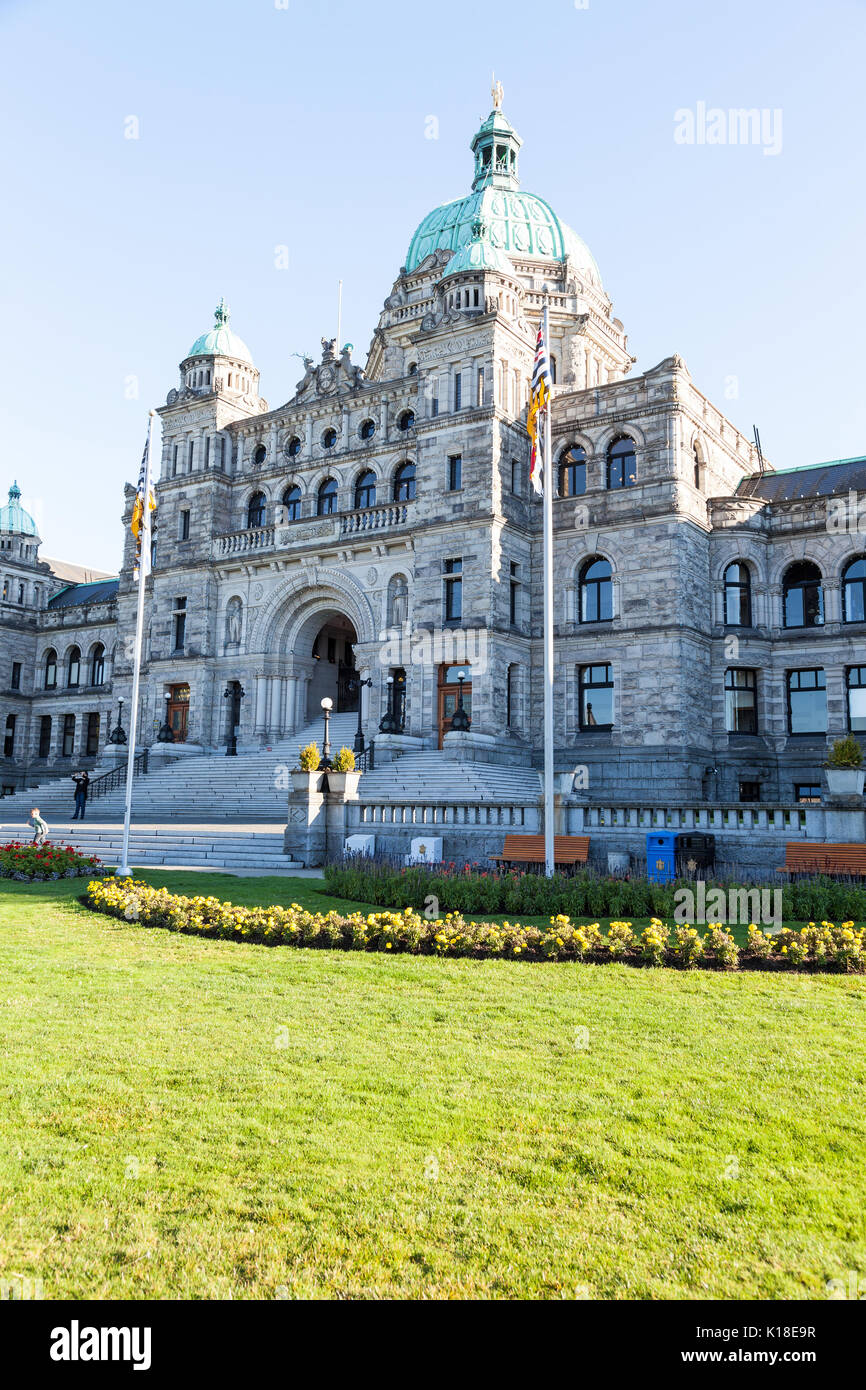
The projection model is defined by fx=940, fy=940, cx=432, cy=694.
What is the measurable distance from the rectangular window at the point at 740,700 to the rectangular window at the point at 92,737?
3385 centimetres

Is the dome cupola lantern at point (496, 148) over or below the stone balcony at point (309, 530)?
over

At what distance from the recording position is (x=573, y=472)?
116 ft

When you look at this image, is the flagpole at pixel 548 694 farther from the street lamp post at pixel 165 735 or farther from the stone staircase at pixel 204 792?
the street lamp post at pixel 165 735

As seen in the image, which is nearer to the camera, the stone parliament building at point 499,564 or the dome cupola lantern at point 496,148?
the stone parliament building at point 499,564

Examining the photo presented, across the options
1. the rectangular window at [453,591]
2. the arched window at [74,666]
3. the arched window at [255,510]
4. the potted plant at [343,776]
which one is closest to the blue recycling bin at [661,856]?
the potted plant at [343,776]

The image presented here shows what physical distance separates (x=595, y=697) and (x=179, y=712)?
19.2m

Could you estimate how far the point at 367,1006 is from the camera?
9.02 m

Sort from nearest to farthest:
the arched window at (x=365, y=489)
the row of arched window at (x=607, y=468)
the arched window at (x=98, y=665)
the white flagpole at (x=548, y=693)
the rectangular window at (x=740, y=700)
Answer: the white flagpole at (x=548, y=693), the rectangular window at (x=740, y=700), the row of arched window at (x=607, y=468), the arched window at (x=365, y=489), the arched window at (x=98, y=665)

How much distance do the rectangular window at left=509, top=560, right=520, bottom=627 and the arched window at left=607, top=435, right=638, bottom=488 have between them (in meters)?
4.61

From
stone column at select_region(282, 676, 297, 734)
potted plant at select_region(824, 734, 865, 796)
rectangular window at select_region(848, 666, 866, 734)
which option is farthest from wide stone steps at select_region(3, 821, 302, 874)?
rectangular window at select_region(848, 666, 866, 734)

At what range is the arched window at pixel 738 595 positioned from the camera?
33875mm

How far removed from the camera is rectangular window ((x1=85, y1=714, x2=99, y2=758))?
168ft

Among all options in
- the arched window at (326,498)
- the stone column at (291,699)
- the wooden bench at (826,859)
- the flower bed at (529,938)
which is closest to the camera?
the flower bed at (529,938)

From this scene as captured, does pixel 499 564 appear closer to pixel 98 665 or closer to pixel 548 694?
pixel 548 694
